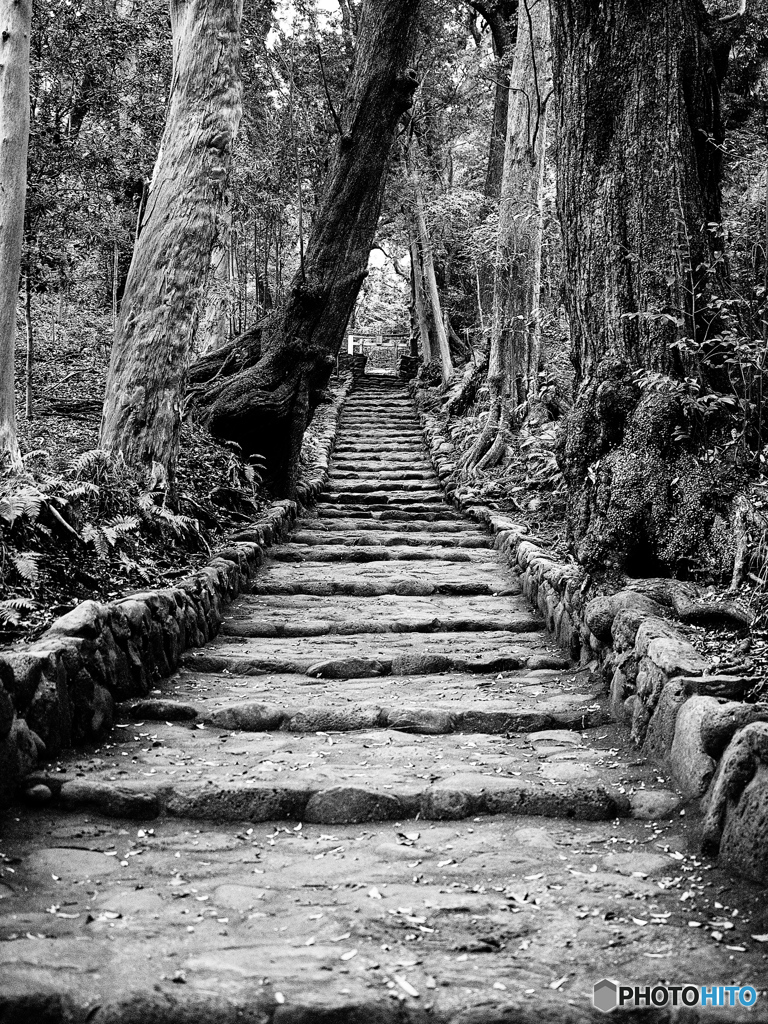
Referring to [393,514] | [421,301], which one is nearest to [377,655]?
[393,514]

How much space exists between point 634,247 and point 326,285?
5457 mm

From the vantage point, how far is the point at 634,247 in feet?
17.2

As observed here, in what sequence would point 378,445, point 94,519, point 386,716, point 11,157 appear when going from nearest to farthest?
point 386,716 < point 94,519 < point 11,157 < point 378,445

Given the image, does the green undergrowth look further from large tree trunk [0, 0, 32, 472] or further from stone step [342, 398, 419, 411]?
stone step [342, 398, 419, 411]

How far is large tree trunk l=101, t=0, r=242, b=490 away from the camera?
23.8ft

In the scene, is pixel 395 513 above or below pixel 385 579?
above

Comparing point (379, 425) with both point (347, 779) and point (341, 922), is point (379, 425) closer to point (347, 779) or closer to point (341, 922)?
point (347, 779)

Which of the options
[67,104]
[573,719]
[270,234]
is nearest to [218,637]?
[573,719]

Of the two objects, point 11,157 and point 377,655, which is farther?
point 11,157

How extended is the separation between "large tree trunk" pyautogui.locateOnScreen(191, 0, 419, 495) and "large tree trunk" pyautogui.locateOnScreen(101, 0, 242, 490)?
205 cm

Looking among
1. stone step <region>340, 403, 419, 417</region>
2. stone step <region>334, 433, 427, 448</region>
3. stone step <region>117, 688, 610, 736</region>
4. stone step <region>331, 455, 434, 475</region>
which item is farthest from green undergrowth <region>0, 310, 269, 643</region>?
stone step <region>340, 403, 419, 417</region>

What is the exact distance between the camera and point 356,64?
10891 millimetres

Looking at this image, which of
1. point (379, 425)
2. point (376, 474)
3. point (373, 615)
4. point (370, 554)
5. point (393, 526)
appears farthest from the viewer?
point (379, 425)

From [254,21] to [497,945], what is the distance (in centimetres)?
1493
